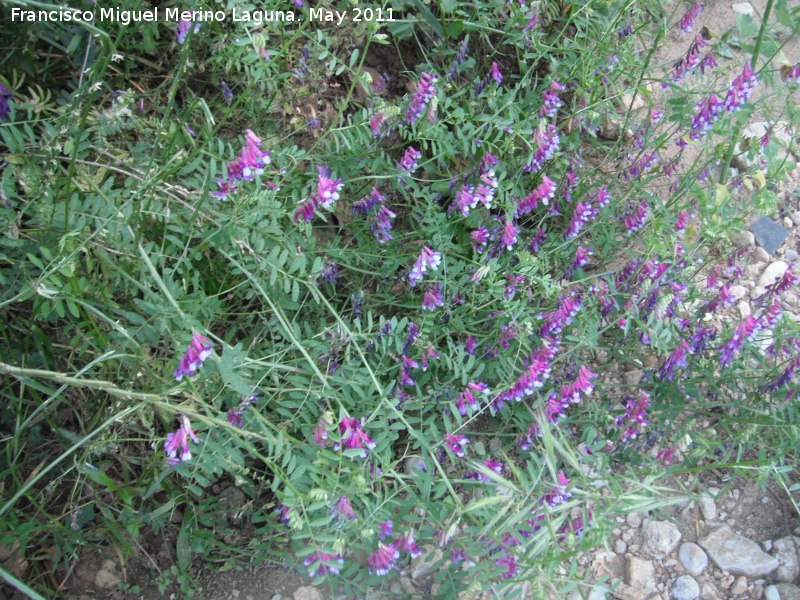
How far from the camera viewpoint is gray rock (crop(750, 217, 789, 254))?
134 inches

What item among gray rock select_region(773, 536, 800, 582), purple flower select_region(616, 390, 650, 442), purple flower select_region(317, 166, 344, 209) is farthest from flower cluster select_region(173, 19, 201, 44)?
gray rock select_region(773, 536, 800, 582)

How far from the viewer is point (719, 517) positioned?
2695mm

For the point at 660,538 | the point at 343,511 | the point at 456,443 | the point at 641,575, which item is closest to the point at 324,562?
the point at 343,511

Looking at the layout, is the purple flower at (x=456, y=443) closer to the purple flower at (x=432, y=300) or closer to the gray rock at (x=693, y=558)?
the purple flower at (x=432, y=300)

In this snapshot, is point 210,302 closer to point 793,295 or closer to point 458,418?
point 458,418

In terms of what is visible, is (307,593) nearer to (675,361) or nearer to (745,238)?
(675,361)

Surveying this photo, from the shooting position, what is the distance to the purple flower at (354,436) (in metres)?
2.04

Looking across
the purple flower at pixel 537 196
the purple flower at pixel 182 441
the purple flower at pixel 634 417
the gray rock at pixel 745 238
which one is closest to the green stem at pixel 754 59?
the gray rock at pixel 745 238

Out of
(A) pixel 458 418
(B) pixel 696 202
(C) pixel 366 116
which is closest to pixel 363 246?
(C) pixel 366 116

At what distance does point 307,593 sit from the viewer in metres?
2.41

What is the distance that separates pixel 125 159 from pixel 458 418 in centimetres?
150

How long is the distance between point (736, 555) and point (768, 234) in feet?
5.35

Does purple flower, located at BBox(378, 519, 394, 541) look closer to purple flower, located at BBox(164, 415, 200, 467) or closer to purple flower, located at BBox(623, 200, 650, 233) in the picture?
purple flower, located at BBox(164, 415, 200, 467)

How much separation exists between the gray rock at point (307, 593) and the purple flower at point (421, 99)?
172cm
